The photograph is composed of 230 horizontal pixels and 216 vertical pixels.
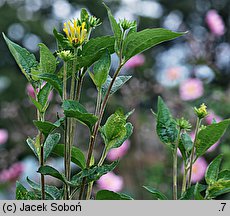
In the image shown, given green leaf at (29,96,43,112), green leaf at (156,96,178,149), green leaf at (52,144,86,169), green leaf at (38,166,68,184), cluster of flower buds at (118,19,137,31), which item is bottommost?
green leaf at (38,166,68,184)

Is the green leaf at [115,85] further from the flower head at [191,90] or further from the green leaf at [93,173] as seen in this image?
the flower head at [191,90]

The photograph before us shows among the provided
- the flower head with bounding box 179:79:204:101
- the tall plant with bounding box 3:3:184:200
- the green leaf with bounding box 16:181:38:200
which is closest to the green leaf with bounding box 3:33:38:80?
the tall plant with bounding box 3:3:184:200

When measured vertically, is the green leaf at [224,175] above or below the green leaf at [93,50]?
below

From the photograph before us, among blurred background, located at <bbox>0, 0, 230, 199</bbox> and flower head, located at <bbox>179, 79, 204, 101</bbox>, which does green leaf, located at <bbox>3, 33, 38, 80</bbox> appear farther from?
flower head, located at <bbox>179, 79, 204, 101</bbox>

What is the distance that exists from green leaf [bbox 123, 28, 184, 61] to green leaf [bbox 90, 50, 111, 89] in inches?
0.7

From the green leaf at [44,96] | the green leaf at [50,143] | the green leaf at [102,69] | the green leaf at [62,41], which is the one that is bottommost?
the green leaf at [50,143]

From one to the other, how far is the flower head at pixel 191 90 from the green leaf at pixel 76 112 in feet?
4.89

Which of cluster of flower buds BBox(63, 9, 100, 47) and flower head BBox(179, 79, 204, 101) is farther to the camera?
flower head BBox(179, 79, 204, 101)

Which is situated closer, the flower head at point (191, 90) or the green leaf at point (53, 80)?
the green leaf at point (53, 80)

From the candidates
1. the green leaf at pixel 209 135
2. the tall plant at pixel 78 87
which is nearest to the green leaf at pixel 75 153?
the tall plant at pixel 78 87

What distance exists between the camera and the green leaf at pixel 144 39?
0.38 metres

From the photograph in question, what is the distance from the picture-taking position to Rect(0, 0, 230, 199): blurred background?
1793 millimetres
